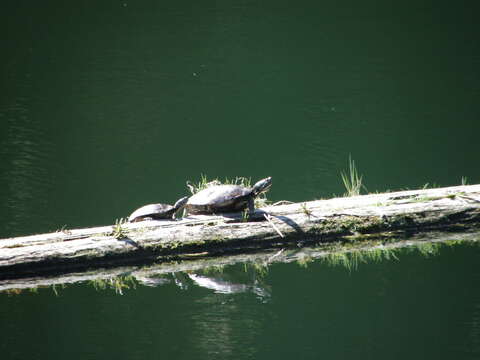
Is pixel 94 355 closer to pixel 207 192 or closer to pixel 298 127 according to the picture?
pixel 207 192

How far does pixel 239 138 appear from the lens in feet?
29.5

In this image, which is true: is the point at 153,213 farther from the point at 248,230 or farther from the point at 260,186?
the point at 260,186

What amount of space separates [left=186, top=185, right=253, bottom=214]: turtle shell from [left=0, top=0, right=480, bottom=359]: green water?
0.73 m

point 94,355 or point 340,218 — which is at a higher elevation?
point 340,218

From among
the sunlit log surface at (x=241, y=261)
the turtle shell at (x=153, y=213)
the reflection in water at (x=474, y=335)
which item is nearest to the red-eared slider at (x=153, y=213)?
the turtle shell at (x=153, y=213)

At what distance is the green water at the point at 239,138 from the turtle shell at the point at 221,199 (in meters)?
0.73

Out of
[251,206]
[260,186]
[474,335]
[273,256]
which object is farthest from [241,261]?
A: [474,335]

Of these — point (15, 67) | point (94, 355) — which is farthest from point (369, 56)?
point (94, 355)

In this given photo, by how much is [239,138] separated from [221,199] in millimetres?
3736

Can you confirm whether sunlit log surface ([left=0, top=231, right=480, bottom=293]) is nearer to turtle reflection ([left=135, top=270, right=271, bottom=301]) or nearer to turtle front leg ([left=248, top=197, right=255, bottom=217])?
turtle reflection ([left=135, top=270, right=271, bottom=301])

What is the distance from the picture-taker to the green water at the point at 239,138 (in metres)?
4.06

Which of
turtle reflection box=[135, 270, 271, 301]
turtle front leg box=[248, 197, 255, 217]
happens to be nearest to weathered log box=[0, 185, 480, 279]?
turtle front leg box=[248, 197, 255, 217]

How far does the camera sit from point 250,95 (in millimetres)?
10570

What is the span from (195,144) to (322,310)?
469cm
